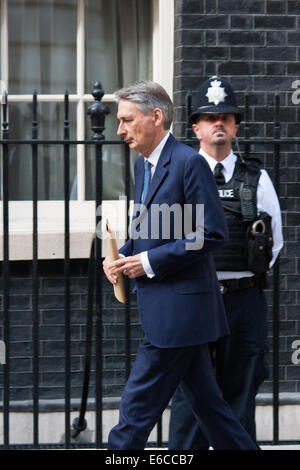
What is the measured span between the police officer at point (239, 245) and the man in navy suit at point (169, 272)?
38 centimetres

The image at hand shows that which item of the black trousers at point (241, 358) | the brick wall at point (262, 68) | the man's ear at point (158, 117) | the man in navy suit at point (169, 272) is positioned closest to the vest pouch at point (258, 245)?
the black trousers at point (241, 358)

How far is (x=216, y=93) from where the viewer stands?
183 inches

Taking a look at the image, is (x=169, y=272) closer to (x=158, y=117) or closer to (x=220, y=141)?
(x=158, y=117)

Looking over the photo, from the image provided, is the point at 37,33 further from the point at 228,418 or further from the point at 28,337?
the point at 228,418

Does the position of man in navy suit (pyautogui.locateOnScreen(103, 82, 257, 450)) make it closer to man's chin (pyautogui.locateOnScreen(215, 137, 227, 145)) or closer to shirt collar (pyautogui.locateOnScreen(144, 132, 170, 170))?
shirt collar (pyautogui.locateOnScreen(144, 132, 170, 170))

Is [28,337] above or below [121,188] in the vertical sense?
below

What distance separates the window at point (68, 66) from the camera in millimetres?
6645

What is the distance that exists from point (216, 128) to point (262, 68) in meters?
1.96

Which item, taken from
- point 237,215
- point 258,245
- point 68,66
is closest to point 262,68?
point 68,66

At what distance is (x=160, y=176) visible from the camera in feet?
13.5

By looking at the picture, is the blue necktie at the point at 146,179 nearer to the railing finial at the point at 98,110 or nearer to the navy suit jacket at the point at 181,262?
the navy suit jacket at the point at 181,262

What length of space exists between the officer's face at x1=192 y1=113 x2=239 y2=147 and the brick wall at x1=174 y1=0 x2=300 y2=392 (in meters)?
1.71
